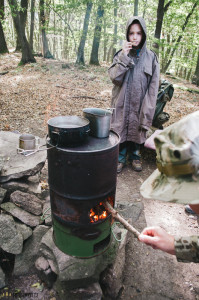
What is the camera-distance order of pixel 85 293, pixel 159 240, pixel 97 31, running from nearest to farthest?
pixel 159 240 < pixel 85 293 < pixel 97 31

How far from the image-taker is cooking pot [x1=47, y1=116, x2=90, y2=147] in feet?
6.02

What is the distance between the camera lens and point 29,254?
8.75 ft

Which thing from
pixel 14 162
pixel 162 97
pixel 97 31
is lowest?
pixel 14 162

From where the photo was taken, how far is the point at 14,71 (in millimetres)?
11172

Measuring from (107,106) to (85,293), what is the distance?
6462mm

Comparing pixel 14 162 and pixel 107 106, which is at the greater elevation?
pixel 14 162

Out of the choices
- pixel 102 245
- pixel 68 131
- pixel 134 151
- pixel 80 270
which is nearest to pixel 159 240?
pixel 102 245

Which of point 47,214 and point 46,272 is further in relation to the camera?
point 47,214

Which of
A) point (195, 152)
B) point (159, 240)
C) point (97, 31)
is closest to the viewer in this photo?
point (195, 152)

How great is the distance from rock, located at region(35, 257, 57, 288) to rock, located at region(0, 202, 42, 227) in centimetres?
50

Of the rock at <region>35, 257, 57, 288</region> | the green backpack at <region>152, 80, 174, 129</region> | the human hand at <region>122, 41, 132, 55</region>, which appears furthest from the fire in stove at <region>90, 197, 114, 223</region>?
the green backpack at <region>152, 80, 174, 129</region>

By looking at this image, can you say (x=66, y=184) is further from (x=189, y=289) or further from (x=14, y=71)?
(x=14, y=71)

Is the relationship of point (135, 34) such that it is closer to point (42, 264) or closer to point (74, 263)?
point (74, 263)

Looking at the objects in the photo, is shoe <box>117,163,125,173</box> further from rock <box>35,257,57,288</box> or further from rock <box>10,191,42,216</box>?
rock <box>35,257,57,288</box>
